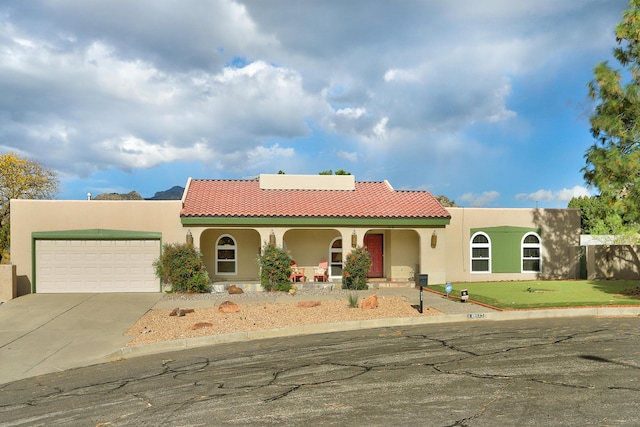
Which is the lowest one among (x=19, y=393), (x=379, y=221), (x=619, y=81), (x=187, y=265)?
(x=19, y=393)

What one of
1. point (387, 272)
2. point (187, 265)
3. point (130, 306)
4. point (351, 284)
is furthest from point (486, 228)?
point (130, 306)

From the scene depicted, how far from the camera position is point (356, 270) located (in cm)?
2159

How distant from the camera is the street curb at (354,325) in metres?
12.2

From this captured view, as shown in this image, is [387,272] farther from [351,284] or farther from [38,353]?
[38,353]

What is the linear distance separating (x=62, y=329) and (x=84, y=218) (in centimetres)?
774

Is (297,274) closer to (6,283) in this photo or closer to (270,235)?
(270,235)

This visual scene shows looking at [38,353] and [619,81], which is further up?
[619,81]

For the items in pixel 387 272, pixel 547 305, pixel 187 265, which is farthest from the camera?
pixel 387 272

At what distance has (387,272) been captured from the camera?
24.6 metres

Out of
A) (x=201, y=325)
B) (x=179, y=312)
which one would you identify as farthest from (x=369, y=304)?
(x=179, y=312)

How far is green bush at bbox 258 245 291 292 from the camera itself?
68.8 feet

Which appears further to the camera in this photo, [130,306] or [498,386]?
[130,306]

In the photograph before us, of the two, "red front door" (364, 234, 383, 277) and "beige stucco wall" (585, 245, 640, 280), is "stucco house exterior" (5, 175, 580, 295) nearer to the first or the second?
"red front door" (364, 234, 383, 277)

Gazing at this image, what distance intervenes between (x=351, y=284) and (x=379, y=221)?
9.71 feet
